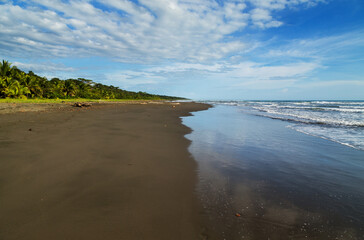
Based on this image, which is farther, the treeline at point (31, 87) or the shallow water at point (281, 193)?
the treeline at point (31, 87)

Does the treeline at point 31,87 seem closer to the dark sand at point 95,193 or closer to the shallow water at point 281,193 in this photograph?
the dark sand at point 95,193

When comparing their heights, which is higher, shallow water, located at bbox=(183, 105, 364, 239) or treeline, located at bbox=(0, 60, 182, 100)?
treeline, located at bbox=(0, 60, 182, 100)

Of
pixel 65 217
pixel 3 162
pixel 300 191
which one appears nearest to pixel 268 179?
pixel 300 191

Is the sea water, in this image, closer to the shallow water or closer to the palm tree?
the shallow water

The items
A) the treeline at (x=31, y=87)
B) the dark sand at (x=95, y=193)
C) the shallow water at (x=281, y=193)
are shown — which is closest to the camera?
the dark sand at (x=95, y=193)

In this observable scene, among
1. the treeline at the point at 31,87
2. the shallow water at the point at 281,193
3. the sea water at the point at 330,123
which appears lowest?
the shallow water at the point at 281,193

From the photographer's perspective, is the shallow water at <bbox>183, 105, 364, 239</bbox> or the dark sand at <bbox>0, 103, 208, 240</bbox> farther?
the shallow water at <bbox>183, 105, 364, 239</bbox>

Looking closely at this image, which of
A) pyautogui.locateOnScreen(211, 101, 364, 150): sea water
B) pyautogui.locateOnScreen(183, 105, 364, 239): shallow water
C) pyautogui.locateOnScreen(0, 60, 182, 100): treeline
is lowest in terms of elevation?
pyautogui.locateOnScreen(183, 105, 364, 239): shallow water

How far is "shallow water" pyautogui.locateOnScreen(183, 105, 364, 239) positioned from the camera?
2820 millimetres

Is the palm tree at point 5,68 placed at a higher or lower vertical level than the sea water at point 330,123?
higher

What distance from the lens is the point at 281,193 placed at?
12.9 feet

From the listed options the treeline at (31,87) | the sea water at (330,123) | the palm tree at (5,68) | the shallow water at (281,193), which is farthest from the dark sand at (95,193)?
the palm tree at (5,68)

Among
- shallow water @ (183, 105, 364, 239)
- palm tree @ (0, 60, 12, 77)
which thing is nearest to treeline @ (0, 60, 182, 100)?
palm tree @ (0, 60, 12, 77)

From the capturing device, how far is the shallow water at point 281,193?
282 cm
